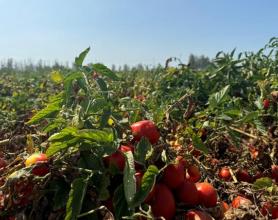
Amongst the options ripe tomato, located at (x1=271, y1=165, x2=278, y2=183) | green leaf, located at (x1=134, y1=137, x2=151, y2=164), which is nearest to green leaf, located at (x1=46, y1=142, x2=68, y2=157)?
green leaf, located at (x1=134, y1=137, x2=151, y2=164)

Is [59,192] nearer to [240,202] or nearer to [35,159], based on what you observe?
[35,159]

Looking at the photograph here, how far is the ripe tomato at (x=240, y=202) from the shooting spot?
1475mm

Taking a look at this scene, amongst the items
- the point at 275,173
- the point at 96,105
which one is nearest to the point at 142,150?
the point at 96,105

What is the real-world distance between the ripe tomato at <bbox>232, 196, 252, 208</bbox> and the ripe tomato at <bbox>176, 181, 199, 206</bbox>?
212 mm

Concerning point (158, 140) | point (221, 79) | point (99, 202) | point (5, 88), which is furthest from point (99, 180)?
point (5, 88)

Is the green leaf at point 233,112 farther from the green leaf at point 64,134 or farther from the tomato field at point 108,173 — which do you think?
the green leaf at point 64,134

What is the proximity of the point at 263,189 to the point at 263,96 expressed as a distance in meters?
1.59

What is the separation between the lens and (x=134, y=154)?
1.30 metres

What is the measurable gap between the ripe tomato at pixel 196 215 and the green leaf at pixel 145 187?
0.55ft

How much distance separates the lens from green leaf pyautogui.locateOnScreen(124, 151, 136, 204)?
44.9 inches

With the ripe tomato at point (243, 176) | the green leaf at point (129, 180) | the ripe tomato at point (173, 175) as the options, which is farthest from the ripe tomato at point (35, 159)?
the ripe tomato at point (243, 176)

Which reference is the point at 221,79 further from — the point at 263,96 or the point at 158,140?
the point at 158,140

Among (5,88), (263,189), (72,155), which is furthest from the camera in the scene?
(5,88)

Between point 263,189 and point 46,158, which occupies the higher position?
point 46,158
